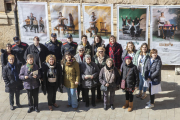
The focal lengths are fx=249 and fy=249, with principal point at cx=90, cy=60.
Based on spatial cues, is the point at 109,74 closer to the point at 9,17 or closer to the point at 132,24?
the point at 132,24

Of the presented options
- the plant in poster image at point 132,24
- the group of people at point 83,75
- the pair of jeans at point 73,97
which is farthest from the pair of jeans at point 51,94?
the plant in poster image at point 132,24

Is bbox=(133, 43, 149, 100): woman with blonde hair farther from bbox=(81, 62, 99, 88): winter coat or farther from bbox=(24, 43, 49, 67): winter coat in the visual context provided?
bbox=(24, 43, 49, 67): winter coat

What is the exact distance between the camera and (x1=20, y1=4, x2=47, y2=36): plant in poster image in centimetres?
924

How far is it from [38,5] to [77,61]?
3.31m

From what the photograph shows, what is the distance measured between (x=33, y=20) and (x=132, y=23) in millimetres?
3687

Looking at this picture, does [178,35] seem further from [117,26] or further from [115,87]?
[115,87]

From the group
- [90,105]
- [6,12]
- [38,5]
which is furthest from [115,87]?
[6,12]

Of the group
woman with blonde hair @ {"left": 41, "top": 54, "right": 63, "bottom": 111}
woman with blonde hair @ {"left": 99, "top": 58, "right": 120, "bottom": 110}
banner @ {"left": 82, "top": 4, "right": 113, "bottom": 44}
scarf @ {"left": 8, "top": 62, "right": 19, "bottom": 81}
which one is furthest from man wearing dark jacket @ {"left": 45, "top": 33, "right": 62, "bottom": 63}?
woman with blonde hair @ {"left": 99, "top": 58, "right": 120, "bottom": 110}

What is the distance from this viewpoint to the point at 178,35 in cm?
880

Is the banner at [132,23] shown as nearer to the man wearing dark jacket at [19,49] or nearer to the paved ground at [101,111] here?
the paved ground at [101,111]

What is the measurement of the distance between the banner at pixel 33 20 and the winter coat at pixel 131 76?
4109mm

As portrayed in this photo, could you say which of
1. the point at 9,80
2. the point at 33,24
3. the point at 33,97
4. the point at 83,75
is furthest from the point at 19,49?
the point at 83,75

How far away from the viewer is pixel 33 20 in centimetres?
937

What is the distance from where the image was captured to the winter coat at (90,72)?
6746mm
